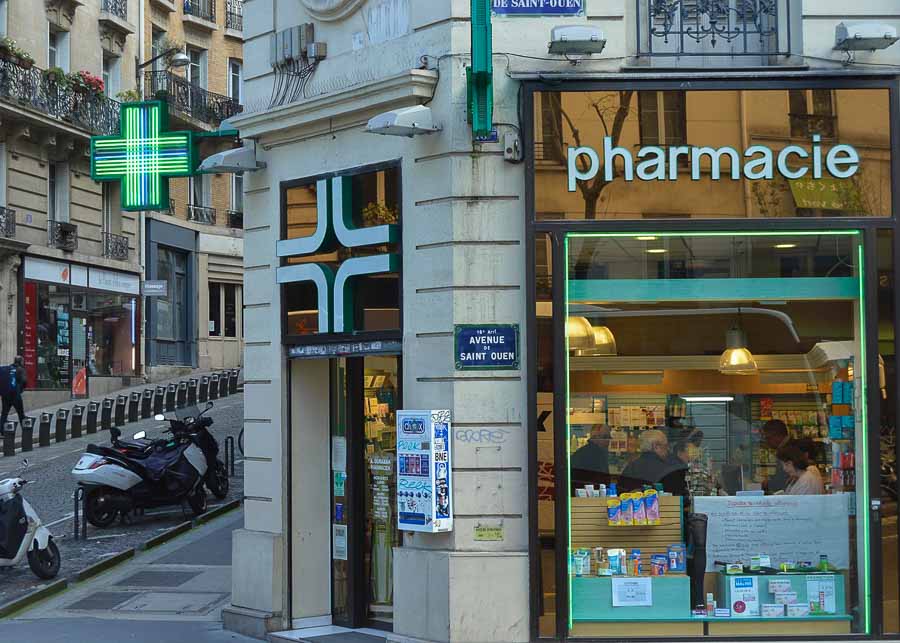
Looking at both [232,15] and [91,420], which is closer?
[91,420]

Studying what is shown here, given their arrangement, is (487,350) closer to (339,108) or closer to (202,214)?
(339,108)

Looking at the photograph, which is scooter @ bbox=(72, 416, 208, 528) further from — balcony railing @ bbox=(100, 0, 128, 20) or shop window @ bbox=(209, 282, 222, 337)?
shop window @ bbox=(209, 282, 222, 337)

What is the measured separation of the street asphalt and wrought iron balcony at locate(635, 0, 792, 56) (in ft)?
22.7

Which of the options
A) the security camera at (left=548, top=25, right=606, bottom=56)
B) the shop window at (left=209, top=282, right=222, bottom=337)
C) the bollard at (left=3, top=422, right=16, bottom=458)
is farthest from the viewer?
the shop window at (left=209, top=282, right=222, bottom=337)

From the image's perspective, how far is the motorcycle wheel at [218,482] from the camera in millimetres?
16938

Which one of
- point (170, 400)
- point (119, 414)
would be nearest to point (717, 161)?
point (119, 414)

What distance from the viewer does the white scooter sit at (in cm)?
1186

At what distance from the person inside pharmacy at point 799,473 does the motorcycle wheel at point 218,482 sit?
968 centimetres

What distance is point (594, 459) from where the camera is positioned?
899cm

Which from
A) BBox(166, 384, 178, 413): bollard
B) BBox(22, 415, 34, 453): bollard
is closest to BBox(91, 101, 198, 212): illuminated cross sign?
BBox(22, 415, 34, 453): bollard

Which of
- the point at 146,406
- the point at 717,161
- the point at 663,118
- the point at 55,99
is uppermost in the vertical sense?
the point at 55,99

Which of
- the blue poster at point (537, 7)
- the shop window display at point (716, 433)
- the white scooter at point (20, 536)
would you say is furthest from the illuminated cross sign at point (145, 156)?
the shop window display at point (716, 433)

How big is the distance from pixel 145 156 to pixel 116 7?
29722 mm

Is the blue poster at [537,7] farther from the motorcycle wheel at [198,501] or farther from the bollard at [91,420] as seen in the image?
the bollard at [91,420]
